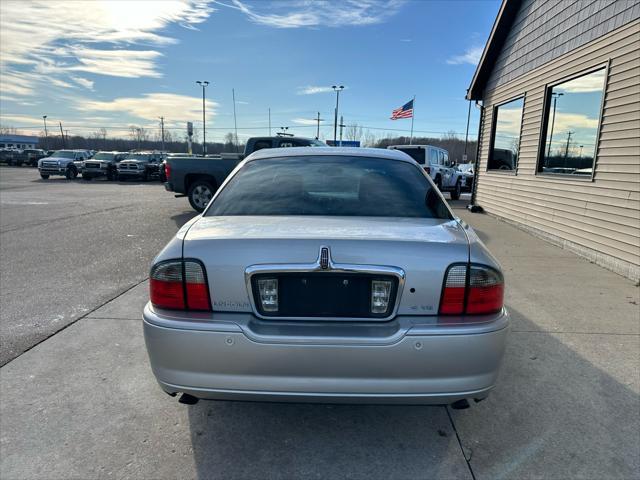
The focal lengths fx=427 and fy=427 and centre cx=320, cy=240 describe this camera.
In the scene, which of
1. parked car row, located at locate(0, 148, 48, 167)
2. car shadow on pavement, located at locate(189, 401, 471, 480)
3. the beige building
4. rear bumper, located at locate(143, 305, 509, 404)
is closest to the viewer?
rear bumper, located at locate(143, 305, 509, 404)

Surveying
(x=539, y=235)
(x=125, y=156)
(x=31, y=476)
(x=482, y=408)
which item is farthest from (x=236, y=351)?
(x=125, y=156)

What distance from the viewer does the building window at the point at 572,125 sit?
7.29 m

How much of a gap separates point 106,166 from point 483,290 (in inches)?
1088

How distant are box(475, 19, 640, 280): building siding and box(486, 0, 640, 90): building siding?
0.16m

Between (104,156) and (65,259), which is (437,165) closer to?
(65,259)

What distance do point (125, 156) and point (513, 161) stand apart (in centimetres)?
2476

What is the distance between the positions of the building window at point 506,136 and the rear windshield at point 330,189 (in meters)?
8.46

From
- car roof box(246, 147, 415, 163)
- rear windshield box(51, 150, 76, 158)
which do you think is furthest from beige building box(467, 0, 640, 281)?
rear windshield box(51, 150, 76, 158)

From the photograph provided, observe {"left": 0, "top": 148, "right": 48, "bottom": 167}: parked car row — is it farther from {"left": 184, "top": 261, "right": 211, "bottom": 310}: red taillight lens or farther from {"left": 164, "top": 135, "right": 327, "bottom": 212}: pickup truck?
{"left": 184, "top": 261, "right": 211, "bottom": 310}: red taillight lens

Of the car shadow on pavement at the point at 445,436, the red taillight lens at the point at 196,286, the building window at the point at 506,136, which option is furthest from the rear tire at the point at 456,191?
the red taillight lens at the point at 196,286

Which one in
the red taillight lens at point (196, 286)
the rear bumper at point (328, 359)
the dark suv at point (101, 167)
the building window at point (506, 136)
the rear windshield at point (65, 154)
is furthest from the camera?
the rear windshield at point (65, 154)

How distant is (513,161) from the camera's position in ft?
34.8

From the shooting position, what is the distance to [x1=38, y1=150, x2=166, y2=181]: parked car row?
25422 mm

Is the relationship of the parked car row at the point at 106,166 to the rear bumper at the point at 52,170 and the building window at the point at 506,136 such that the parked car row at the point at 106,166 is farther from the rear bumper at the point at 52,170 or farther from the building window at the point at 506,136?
the building window at the point at 506,136
